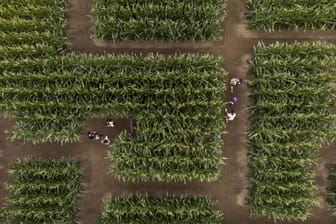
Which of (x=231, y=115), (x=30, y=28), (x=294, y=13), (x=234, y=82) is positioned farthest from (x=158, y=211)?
(x=294, y=13)

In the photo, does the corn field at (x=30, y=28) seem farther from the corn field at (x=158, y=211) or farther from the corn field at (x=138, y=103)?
the corn field at (x=158, y=211)

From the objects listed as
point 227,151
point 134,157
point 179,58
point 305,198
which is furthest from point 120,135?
point 305,198

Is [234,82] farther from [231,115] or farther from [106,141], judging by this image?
[106,141]

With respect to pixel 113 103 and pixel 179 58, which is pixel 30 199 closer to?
pixel 113 103

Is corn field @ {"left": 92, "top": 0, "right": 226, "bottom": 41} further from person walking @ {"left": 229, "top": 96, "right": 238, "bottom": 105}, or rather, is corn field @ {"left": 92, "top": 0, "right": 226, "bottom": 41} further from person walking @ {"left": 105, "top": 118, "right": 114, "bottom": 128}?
person walking @ {"left": 105, "top": 118, "right": 114, "bottom": 128}

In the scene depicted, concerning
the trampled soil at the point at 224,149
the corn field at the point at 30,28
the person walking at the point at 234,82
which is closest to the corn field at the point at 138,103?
the corn field at the point at 30,28

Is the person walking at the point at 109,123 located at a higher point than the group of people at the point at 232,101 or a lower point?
lower
